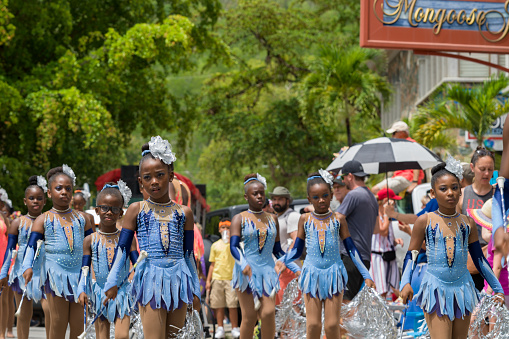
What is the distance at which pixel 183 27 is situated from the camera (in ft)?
67.4

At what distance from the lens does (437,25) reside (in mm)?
13969

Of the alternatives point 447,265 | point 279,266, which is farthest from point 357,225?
point 447,265

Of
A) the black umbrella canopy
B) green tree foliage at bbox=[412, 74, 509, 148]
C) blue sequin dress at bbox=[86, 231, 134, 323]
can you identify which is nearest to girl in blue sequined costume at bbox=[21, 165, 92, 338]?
blue sequin dress at bbox=[86, 231, 134, 323]

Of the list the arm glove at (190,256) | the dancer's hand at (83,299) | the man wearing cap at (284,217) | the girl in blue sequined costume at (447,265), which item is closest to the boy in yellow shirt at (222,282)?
the man wearing cap at (284,217)

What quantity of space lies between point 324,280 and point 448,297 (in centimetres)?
189

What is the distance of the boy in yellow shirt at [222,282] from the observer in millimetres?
13328

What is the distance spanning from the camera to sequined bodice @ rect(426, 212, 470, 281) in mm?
6762

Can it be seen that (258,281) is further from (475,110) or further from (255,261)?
(475,110)

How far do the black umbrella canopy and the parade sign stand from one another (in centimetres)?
229

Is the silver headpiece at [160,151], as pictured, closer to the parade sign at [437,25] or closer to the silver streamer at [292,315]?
the silver streamer at [292,315]

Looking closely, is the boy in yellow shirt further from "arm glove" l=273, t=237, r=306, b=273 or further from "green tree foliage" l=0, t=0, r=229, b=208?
"green tree foliage" l=0, t=0, r=229, b=208

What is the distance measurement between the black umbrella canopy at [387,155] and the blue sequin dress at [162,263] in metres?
5.40

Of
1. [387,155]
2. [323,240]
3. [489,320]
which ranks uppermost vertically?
[387,155]

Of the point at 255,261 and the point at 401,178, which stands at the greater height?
the point at 401,178
